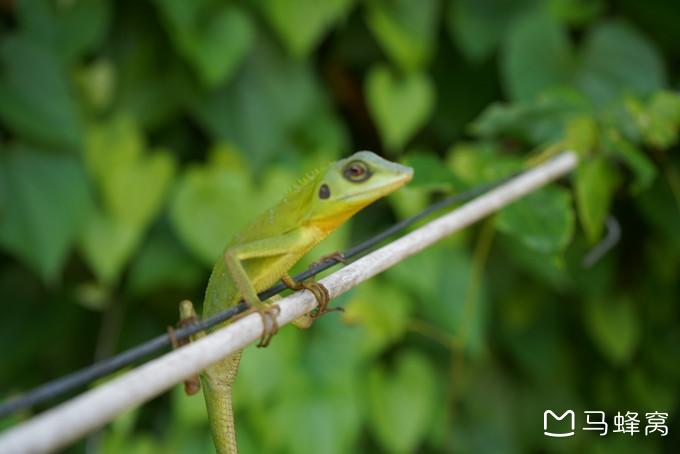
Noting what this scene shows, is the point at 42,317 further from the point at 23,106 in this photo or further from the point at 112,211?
the point at 23,106

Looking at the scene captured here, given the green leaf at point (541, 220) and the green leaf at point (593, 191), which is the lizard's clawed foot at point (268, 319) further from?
the green leaf at point (593, 191)

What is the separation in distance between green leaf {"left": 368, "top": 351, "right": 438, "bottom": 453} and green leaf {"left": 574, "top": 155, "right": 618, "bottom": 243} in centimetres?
60

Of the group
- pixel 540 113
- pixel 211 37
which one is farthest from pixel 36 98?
pixel 540 113

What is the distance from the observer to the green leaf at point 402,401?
1623 millimetres

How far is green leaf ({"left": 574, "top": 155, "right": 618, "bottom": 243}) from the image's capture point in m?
1.18

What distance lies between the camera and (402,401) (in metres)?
1.65

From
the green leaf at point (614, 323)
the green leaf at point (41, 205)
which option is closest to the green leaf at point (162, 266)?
the green leaf at point (41, 205)

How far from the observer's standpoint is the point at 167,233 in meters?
1.57

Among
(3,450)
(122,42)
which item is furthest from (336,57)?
(3,450)

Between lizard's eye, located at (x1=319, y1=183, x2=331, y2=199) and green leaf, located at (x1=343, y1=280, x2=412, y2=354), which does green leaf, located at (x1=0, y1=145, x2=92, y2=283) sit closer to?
green leaf, located at (x1=343, y1=280, x2=412, y2=354)

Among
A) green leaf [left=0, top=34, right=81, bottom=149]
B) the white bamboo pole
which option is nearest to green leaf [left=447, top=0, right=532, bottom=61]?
green leaf [left=0, top=34, right=81, bottom=149]

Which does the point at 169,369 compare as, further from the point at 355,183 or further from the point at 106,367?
the point at 355,183

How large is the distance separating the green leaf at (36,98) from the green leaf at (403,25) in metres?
0.62

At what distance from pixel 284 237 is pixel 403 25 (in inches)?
40.0
